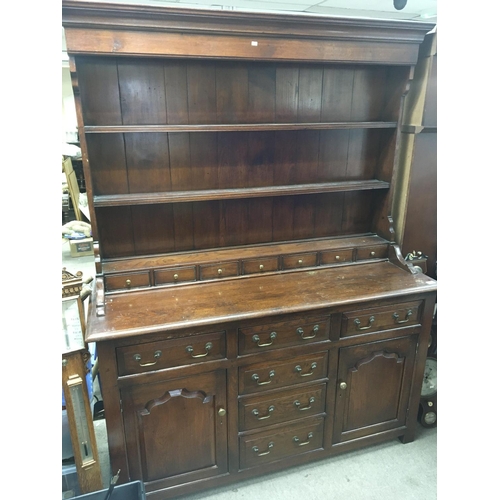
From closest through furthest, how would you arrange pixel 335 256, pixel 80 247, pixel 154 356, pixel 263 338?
pixel 154 356 → pixel 263 338 → pixel 335 256 → pixel 80 247

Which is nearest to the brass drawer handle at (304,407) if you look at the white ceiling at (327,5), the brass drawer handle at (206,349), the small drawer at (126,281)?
the brass drawer handle at (206,349)

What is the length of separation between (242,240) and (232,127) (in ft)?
1.83

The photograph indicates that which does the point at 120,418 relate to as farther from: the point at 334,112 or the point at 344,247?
the point at 334,112

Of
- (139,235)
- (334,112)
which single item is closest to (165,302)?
(139,235)

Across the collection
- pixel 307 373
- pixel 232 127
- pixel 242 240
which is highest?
pixel 232 127

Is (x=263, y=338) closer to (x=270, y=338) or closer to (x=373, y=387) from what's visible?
(x=270, y=338)

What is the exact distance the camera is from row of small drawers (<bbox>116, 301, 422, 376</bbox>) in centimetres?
144

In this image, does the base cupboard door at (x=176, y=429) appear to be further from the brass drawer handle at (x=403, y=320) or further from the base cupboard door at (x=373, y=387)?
the brass drawer handle at (x=403, y=320)

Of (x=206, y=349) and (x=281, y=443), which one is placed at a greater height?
(x=206, y=349)

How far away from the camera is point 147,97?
1.62 metres

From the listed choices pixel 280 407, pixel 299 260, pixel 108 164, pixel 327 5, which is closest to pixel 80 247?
pixel 108 164

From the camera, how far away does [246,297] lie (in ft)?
5.31

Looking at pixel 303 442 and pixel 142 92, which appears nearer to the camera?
pixel 142 92

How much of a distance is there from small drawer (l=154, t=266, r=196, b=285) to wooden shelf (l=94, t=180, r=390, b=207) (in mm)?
295
